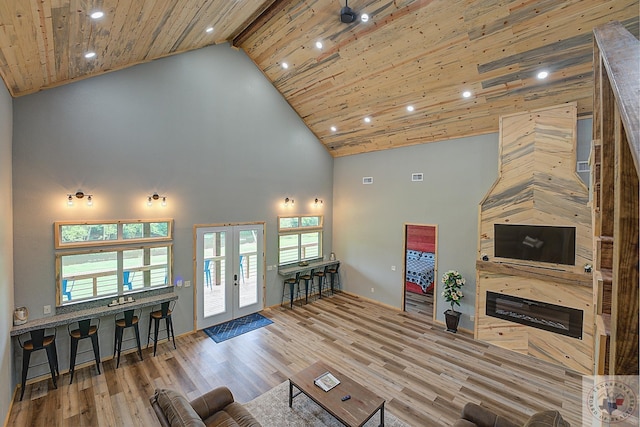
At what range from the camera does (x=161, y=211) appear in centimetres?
554

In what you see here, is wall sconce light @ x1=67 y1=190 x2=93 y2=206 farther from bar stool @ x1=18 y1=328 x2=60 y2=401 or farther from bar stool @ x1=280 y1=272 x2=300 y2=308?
bar stool @ x1=280 y1=272 x2=300 y2=308

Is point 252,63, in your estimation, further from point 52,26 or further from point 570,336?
point 570,336

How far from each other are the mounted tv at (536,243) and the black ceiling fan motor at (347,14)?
15.1ft

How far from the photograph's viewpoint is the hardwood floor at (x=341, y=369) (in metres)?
3.81

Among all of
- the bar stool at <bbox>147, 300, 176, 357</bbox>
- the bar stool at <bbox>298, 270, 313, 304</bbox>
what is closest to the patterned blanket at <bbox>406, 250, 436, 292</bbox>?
the bar stool at <bbox>298, 270, 313, 304</bbox>

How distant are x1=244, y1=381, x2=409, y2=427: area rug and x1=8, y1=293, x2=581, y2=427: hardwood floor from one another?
0.17 metres

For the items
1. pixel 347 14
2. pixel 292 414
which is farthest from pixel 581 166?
pixel 292 414

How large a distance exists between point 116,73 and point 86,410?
521cm

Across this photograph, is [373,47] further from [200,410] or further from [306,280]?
[200,410]

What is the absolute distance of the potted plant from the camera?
238 inches

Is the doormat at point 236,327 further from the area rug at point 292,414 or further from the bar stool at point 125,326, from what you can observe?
the area rug at point 292,414

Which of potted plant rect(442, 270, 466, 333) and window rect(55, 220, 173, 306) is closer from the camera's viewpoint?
window rect(55, 220, 173, 306)

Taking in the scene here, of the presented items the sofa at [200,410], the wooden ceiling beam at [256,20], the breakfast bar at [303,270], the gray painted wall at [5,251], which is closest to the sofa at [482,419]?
the sofa at [200,410]

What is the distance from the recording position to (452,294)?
19.9ft
